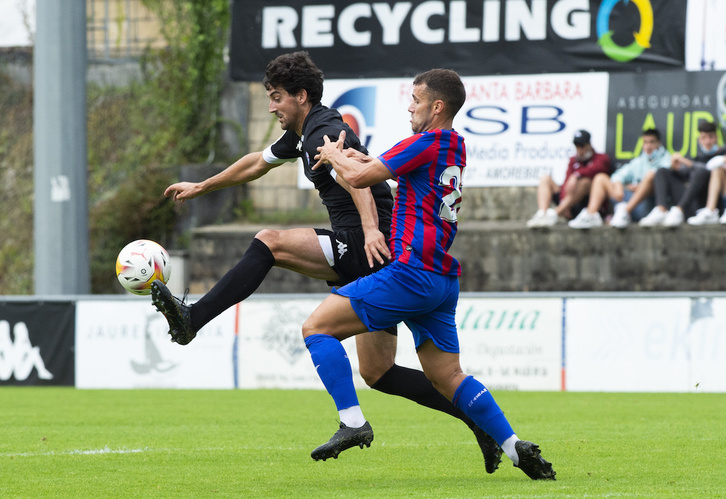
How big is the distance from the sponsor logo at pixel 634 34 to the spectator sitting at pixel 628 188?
1539 mm

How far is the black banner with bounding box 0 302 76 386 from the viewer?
1358cm

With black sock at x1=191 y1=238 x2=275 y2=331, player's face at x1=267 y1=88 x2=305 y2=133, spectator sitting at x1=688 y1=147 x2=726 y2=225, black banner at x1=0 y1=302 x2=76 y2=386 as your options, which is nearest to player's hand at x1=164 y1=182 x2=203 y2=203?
player's face at x1=267 y1=88 x2=305 y2=133

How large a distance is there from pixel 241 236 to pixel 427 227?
41.8ft

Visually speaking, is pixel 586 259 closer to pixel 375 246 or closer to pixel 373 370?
pixel 373 370

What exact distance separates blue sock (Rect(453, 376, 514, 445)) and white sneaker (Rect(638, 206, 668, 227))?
1103cm

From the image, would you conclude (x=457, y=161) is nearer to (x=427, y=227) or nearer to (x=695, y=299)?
(x=427, y=227)

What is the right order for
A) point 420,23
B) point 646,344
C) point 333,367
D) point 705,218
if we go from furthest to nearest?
point 420,23
point 705,218
point 646,344
point 333,367

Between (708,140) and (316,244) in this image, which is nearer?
(316,244)

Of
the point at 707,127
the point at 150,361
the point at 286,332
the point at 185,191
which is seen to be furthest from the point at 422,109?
the point at 707,127

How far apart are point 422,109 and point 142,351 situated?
886 centimetres

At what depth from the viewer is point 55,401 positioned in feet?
37.0

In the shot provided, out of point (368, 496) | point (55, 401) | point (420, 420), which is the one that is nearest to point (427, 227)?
point (368, 496)

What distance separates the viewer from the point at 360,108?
18094mm

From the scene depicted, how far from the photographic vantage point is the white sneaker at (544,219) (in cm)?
1617
